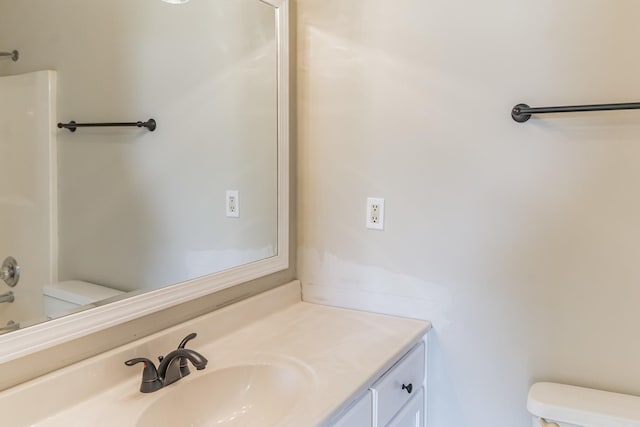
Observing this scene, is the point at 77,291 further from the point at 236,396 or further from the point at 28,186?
the point at 236,396

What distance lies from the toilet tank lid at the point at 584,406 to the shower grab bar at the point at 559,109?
78 cm

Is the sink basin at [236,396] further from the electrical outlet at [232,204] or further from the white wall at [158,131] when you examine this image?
the electrical outlet at [232,204]

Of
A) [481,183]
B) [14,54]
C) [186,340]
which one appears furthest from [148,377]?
[481,183]

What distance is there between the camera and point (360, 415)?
115 centimetres

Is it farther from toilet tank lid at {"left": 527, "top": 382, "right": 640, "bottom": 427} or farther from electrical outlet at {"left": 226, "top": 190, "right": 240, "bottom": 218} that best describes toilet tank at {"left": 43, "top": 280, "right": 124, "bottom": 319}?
toilet tank lid at {"left": 527, "top": 382, "right": 640, "bottom": 427}

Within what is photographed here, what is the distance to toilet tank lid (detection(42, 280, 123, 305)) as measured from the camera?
108 centimetres

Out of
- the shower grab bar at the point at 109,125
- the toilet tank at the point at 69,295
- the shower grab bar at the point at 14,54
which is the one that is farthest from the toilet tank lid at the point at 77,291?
the shower grab bar at the point at 14,54

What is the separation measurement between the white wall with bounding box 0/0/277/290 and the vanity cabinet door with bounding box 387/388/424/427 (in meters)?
0.71

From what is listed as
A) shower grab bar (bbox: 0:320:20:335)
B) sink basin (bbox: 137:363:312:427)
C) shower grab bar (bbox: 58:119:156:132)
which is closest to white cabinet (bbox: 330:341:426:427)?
sink basin (bbox: 137:363:312:427)

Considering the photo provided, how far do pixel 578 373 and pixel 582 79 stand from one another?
85 centimetres

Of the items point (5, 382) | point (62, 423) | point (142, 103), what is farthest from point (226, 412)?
point (142, 103)

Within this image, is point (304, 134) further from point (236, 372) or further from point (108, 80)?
point (236, 372)

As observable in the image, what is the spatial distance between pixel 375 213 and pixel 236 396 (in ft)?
2.52

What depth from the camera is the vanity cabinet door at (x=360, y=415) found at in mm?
1084
